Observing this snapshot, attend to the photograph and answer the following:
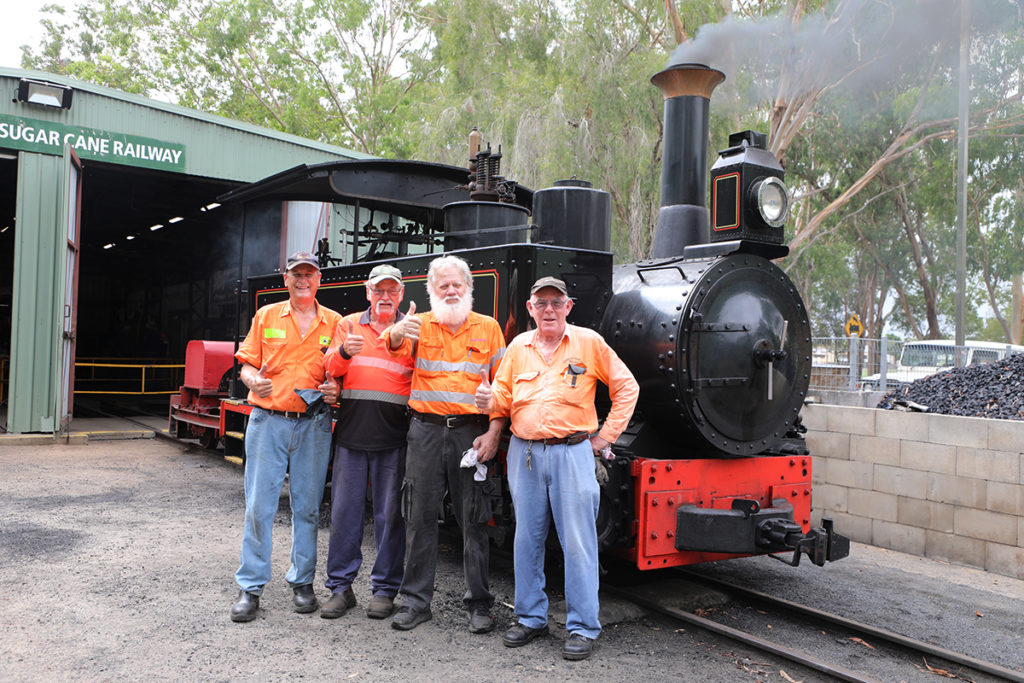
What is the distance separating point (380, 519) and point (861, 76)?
16171 mm

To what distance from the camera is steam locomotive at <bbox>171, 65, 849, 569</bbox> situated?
414cm

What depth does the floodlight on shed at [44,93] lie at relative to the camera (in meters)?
10.0

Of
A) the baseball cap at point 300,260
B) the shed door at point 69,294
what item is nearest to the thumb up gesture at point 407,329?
the baseball cap at point 300,260

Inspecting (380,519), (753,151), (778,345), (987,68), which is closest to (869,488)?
(778,345)

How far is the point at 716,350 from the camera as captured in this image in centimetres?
430

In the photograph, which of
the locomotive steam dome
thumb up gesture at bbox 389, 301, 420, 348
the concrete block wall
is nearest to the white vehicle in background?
the concrete block wall

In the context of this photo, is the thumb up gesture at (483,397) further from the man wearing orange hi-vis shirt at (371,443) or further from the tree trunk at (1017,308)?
the tree trunk at (1017,308)

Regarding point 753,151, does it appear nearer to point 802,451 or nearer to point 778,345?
point 778,345

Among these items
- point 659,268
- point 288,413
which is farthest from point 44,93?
point 659,268

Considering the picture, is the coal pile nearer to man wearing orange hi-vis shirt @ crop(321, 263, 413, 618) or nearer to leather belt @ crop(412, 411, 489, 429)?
leather belt @ crop(412, 411, 489, 429)

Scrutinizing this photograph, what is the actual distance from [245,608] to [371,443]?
104 centimetres

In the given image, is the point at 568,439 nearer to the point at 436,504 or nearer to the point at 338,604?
the point at 436,504

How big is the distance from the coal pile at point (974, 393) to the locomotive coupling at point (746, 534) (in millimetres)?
3435

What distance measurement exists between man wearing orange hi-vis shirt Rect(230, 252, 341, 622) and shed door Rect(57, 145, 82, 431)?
7.50 meters
